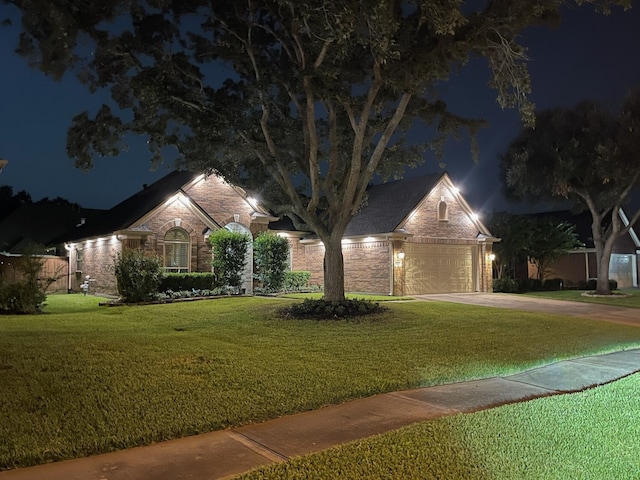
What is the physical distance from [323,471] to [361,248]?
21.7 metres

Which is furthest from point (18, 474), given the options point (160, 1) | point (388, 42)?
point (160, 1)

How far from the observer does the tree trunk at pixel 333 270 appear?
15.9 metres

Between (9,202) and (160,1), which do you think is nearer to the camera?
(160,1)

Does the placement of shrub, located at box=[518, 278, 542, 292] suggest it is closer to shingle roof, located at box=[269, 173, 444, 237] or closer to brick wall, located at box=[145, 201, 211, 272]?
shingle roof, located at box=[269, 173, 444, 237]

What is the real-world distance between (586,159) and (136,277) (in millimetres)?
20791

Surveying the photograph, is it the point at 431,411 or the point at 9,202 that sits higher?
the point at 9,202

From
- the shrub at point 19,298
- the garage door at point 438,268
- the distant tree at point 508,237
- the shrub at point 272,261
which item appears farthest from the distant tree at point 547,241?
the shrub at point 19,298

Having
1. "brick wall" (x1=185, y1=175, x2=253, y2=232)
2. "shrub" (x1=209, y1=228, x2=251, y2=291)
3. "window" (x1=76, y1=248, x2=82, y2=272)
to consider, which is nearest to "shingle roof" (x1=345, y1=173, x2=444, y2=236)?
"brick wall" (x1=185, y1=175, x2=253, y2=232)

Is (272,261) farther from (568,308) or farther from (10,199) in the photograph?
(10,199)

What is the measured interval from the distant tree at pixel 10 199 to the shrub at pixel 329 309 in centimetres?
4806

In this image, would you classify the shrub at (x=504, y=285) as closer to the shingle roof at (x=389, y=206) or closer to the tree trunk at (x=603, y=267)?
the tree trunk at (x=603, y=267)

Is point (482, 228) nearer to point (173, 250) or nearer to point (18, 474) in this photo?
point (173, 250)

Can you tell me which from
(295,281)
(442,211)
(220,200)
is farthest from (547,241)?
(220,200)

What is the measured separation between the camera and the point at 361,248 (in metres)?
25.7
